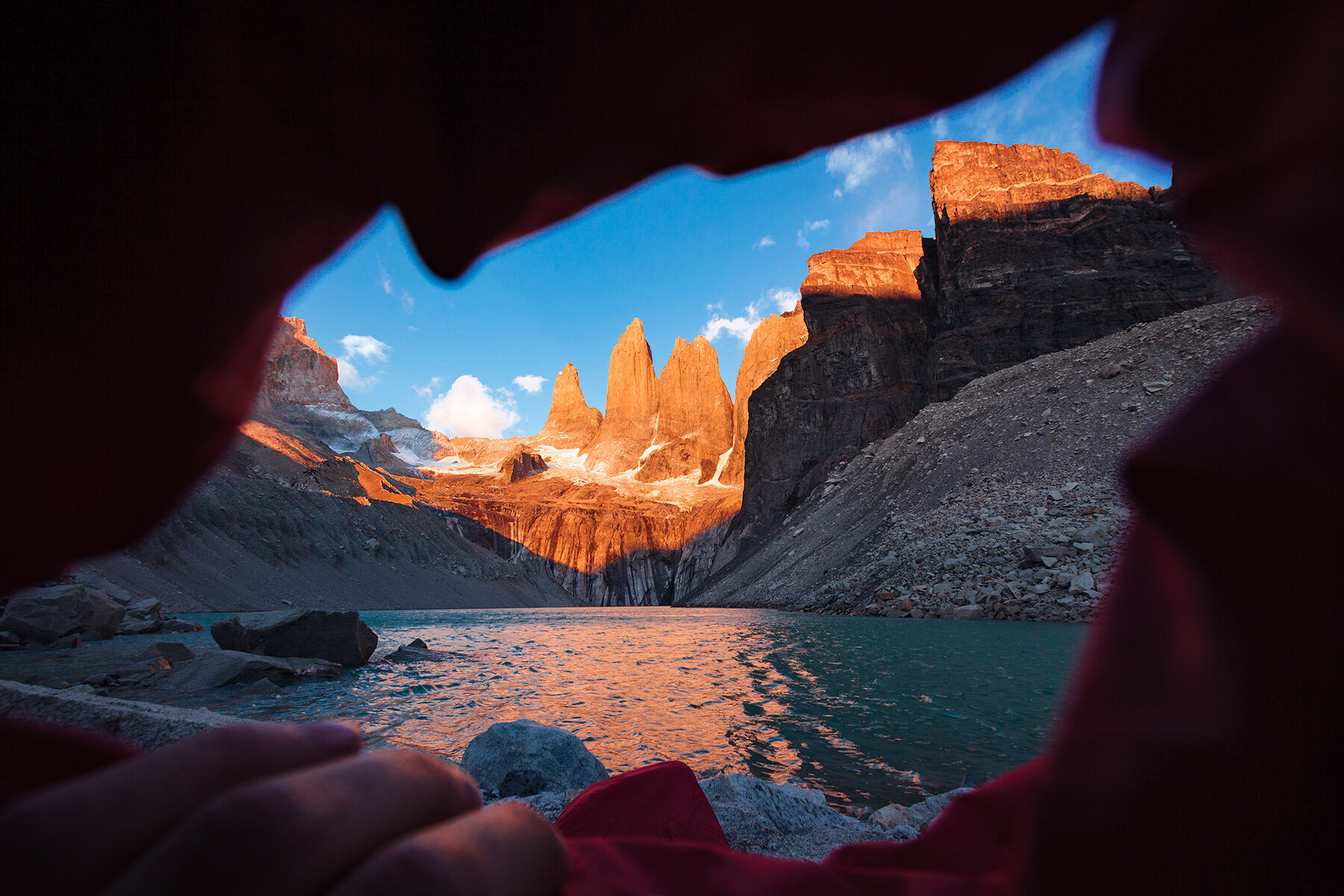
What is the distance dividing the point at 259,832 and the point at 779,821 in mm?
2851

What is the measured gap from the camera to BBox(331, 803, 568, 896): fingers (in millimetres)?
415

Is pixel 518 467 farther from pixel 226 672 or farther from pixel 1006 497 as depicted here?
pixel 226 672

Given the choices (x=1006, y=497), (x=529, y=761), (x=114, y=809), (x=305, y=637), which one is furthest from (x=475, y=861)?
(x=1006, y=497)

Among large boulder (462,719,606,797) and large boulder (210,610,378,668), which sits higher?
large boulder (462,719,606,797)

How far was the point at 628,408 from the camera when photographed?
96.3 meters

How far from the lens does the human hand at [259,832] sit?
0.38 metres

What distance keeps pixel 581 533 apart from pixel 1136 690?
224ft

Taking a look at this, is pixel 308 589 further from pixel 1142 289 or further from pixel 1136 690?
pixel 1142 289

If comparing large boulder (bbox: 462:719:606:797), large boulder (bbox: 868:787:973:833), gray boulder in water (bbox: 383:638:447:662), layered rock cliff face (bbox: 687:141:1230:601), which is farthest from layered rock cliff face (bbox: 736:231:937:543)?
large boulder (bbox: 868:787:973:833)

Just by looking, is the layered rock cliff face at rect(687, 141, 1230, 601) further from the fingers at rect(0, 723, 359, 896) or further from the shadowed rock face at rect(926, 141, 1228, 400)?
the fingers at rect(0, 723, 359, 896)

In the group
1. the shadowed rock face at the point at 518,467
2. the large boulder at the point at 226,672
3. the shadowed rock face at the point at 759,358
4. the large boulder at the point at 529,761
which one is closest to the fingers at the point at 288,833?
the large boulder at the point at 529,761

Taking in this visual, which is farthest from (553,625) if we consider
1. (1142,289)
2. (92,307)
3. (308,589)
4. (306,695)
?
(1142,289)

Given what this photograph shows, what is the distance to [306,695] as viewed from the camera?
26.7ft

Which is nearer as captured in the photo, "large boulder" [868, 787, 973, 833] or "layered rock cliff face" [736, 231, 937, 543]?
"large boulder" [868, 787, 973, 833]
